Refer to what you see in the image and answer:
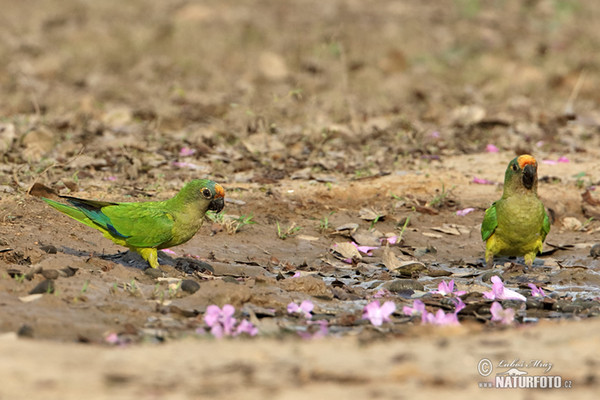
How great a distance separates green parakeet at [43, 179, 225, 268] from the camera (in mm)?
6186

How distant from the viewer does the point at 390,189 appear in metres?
9.23

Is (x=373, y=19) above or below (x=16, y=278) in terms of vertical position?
above

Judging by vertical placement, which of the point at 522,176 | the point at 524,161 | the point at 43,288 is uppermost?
the point at 524,161

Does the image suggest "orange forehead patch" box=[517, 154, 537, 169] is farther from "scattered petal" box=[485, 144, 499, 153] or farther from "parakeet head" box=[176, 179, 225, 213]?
"scattered petal" box=[485, 144, 499, 153]

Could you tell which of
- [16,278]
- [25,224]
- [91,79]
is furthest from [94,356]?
[91,79]

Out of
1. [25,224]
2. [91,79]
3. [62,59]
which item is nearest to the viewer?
[25,224]

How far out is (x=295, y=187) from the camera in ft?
30.1

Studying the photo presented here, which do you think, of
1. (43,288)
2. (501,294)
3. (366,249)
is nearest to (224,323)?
(43,288)

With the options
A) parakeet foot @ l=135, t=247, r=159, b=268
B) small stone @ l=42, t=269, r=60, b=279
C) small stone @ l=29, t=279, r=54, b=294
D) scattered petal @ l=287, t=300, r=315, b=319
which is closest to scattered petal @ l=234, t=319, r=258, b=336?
scattered petal @ l=287, t=300, r=315, b=319

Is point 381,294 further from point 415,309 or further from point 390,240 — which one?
point 390,240

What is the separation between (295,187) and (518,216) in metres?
2.84

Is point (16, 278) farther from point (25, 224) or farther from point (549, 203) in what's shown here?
point (549, 203)

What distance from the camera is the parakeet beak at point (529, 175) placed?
7055 millimetres

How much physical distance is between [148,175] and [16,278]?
157 inches
